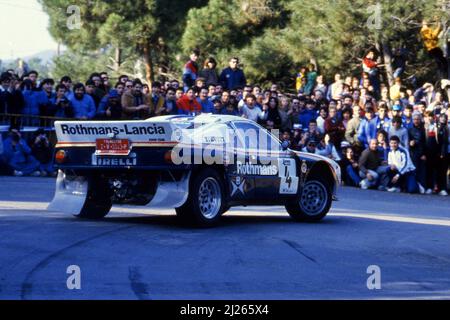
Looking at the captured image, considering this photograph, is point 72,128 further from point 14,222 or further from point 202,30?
point 202,30

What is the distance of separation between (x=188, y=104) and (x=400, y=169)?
539cm

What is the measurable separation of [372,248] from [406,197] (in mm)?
9940

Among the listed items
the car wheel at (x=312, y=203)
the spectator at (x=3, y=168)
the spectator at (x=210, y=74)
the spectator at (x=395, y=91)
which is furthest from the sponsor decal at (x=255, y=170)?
the spectator at (x=395, y=91)

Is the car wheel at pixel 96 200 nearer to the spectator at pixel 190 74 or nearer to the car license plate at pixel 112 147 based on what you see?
the car license plate at pixel 112 147

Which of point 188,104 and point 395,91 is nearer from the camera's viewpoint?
point 188,104

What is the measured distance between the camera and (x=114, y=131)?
1380 centimetres

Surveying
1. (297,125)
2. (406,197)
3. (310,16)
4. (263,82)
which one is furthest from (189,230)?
(263,82)

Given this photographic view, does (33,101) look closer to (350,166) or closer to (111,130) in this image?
(350,166)

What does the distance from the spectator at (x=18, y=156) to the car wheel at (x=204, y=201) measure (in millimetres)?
9263

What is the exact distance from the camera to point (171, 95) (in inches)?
917

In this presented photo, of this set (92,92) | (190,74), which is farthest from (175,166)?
(190,74)

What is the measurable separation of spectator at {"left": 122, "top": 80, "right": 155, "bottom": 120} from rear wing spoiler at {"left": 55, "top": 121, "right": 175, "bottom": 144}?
810 cm

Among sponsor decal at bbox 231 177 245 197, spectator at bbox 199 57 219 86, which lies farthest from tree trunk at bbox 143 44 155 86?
sponsor decal at bbox 231 177 245 197

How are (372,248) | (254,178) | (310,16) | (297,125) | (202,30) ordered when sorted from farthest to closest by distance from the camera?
(202,30) → (310,16) → (297,125) → (254,178) → (372,248)
